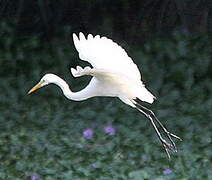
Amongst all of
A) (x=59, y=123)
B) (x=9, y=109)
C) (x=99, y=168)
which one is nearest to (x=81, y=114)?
(x=59, y=123)

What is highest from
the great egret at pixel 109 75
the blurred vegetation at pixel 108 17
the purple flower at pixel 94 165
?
the blurred vegetation at pixel 108 17

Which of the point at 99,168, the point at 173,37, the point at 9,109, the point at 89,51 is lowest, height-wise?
the point at 99,168

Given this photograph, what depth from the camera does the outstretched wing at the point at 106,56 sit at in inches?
157

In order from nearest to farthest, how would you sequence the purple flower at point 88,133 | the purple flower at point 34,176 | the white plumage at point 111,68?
the white plumage at point 111,68 < the purple flower at point 34,176 < the purple flower at point 88,133

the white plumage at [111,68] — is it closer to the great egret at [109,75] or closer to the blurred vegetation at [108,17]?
the great egret at [109,75]

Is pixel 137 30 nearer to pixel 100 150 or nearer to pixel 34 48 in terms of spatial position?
pixel 34 48

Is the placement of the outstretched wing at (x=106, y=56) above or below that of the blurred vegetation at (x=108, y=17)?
below

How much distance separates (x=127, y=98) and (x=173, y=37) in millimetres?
2900

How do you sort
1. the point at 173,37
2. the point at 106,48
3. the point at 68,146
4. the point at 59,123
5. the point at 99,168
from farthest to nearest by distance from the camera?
the point at 173,37
the point at 59,123
the point at 68,146
the point at 99,168
the point at 106,48

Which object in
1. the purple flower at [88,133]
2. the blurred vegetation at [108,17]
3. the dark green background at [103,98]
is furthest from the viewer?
the blurred vegetation at [108,17]

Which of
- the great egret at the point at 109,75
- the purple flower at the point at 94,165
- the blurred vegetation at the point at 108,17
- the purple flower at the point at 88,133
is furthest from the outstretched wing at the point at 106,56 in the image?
the blurred vegetation at the point at 108,17

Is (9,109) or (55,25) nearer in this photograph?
(9,109)

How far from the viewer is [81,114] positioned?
20.1 feet

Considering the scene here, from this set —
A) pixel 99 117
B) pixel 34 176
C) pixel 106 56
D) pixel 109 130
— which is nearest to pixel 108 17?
pixel 99 117
